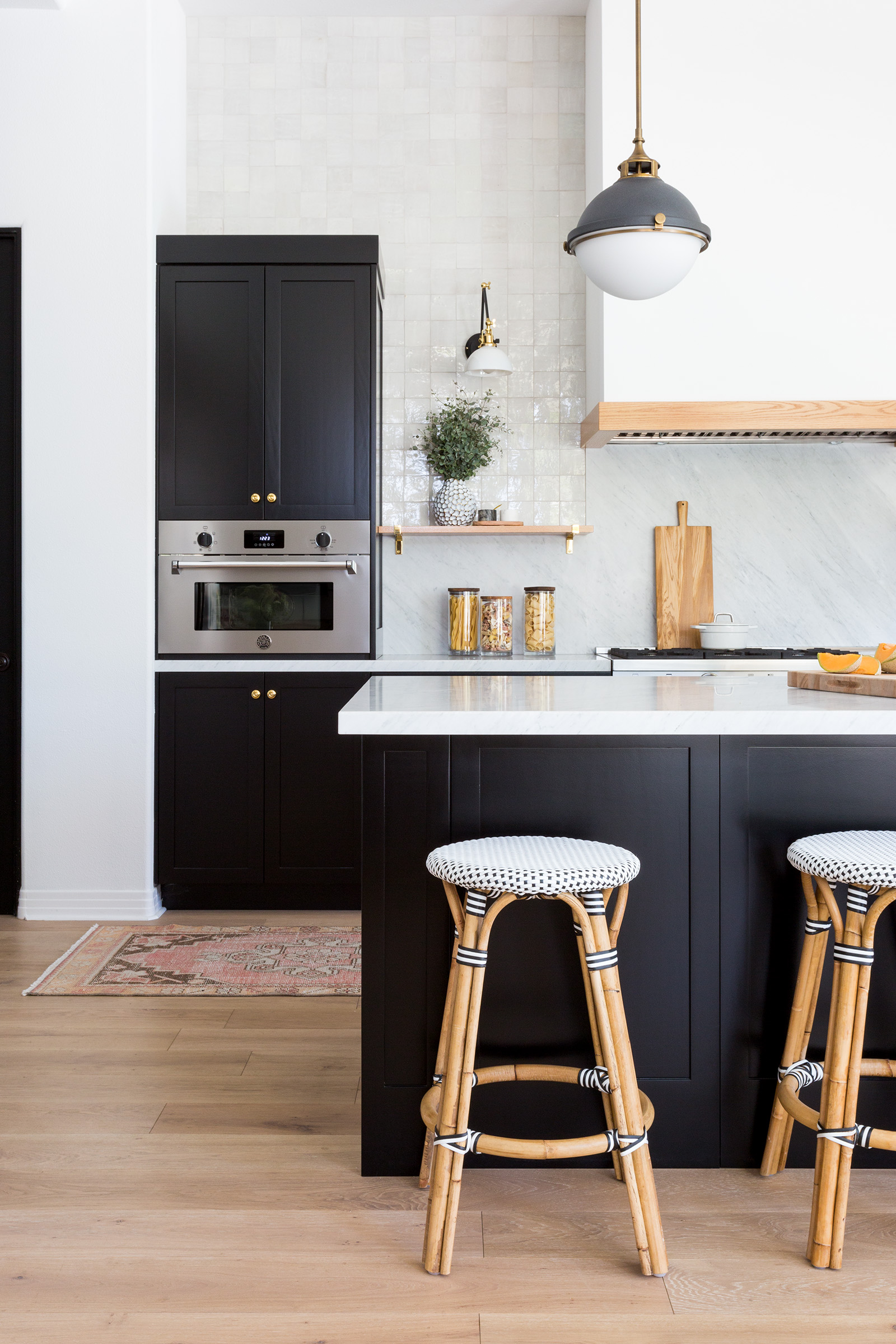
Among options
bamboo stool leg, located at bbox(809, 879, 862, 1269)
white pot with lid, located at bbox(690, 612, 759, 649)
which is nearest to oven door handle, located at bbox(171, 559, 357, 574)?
white pot with lid, located at bbox(690, 612, 759, 649)

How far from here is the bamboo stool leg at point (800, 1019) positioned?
5.98 feet

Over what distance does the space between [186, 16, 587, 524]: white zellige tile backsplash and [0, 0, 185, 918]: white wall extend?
58cm

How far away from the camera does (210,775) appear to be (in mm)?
3670

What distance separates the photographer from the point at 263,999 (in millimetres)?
2834

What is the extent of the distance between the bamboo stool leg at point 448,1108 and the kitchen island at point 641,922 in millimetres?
304

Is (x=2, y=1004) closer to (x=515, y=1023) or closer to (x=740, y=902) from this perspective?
(x=515, y=1023)

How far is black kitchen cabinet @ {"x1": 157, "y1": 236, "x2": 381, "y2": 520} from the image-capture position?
367 centimetres

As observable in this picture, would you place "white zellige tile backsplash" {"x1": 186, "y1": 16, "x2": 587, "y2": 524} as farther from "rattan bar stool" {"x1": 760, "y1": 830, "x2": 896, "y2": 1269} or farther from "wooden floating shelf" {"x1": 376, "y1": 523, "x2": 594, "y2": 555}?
"rattan bar stool" {"x1": 760, "y1": 830, "x2": 896, "y2": 1269}

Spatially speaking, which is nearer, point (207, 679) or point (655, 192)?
point (655, 192)

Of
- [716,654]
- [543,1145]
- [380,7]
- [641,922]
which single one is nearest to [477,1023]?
[543,1145]

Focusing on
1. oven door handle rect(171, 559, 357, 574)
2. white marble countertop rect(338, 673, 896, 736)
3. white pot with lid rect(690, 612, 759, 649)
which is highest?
oven door handle rect(171, 559, 357, 574)

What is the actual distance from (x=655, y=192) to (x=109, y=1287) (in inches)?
86.1

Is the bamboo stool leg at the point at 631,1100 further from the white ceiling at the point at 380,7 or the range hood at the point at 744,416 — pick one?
the white ceiling at the point at 380,7

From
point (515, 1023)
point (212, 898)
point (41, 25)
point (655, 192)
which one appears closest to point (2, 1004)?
point (212, 898)
